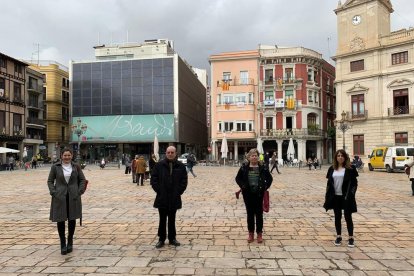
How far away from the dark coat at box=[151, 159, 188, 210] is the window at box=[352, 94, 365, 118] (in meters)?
36.9

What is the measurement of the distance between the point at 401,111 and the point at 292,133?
14.6m

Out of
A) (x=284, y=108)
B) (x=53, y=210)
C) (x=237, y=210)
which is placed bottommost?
(x=237, y=210)

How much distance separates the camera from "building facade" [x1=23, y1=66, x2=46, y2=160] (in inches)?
2114

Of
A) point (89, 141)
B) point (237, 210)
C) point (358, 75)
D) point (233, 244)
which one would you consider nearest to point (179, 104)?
point (89, 141)

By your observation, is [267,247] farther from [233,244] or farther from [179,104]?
[179,104]

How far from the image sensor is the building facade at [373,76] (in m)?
36.8

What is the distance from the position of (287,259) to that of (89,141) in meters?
56.6

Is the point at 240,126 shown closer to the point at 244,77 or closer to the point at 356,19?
the point at 244,77

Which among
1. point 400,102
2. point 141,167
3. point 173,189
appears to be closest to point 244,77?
point 400,102

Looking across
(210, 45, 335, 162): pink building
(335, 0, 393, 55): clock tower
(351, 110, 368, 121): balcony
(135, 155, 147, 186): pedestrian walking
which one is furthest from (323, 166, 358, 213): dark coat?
(210, 45, 335, 162): pink building

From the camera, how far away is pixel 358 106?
→ 4025 centimetres

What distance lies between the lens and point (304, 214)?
9.34 metres

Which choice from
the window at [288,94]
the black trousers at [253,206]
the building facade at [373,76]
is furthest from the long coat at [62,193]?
the window at [288,94]

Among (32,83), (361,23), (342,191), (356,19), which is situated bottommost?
(342,191)
